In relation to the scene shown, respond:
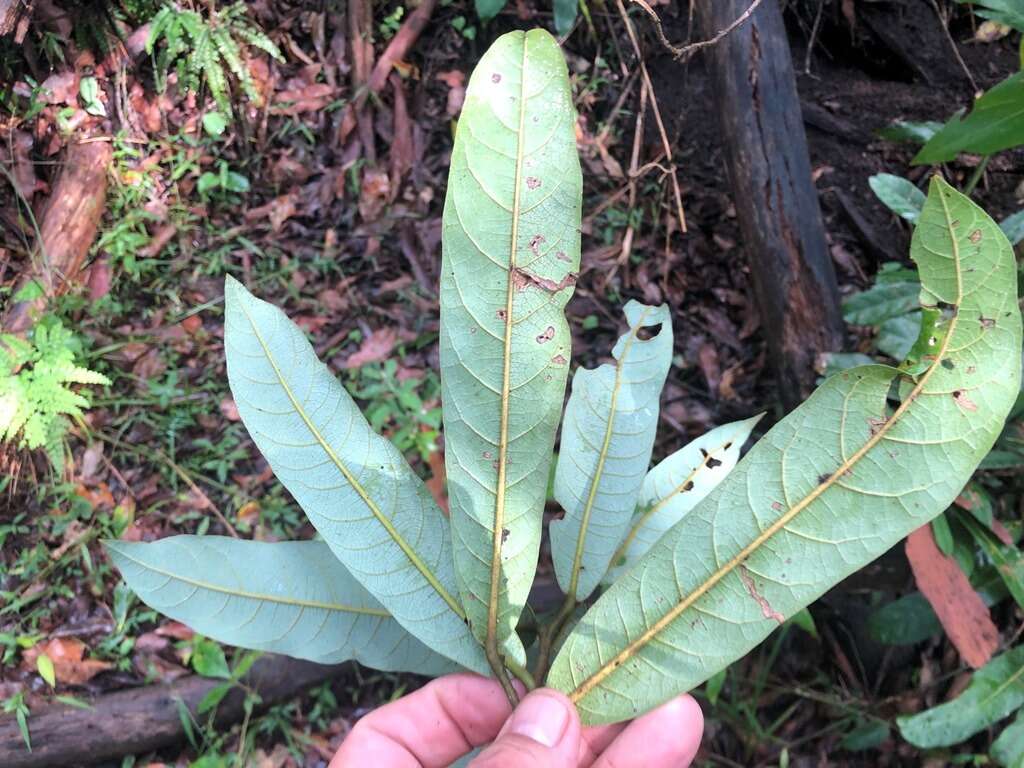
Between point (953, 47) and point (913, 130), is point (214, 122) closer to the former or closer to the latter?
point (913, 130)

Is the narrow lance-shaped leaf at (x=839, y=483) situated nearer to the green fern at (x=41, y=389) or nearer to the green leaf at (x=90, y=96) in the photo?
the green fern at (x=41, y=389)

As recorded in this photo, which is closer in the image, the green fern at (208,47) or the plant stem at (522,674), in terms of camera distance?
the plant stem at (522,674)

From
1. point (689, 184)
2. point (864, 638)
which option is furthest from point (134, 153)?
point (864, 638)

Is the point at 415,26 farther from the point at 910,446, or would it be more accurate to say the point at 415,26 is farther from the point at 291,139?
the point at 910,446

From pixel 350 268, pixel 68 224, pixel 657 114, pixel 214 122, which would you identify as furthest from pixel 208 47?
pixel 657 114

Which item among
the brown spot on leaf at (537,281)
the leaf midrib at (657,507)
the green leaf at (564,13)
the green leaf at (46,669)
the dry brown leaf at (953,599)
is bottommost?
the green leaf at (46,669)

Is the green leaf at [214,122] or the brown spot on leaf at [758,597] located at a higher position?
the green leaf at [214,122]

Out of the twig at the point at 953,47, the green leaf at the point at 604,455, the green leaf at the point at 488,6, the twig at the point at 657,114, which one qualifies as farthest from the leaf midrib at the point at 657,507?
the twig at the point at 953,47
